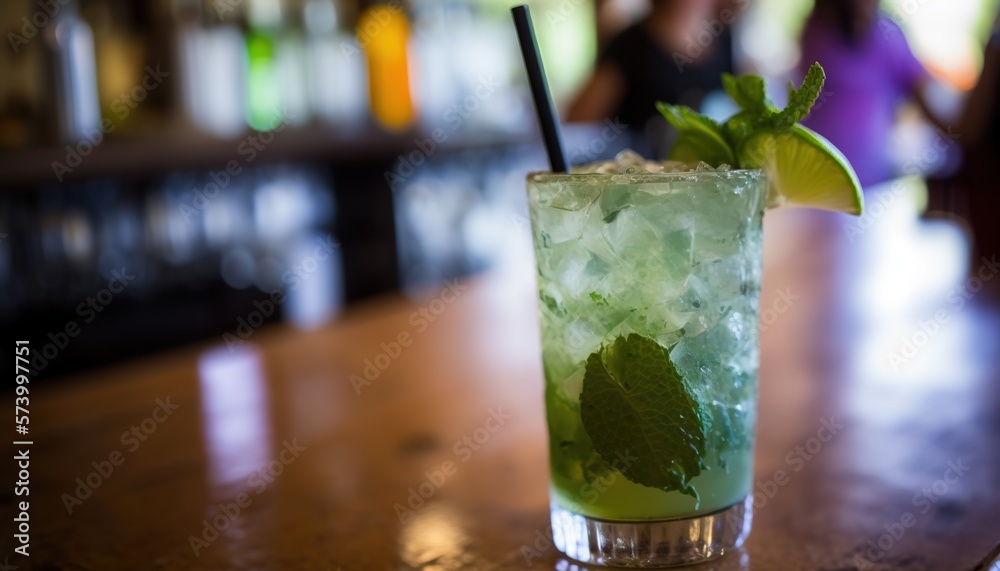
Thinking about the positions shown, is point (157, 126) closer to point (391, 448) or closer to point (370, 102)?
point (370, 102)

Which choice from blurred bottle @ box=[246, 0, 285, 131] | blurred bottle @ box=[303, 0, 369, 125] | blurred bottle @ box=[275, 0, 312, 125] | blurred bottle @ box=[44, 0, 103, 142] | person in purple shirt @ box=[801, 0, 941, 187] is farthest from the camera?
person in purple shirt @ box=[801, 0, 941, 187]

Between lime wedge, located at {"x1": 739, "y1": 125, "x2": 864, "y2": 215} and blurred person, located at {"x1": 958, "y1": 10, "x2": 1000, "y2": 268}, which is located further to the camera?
blurred person, located at {"x1": 958, "y1": 10, "x2": 1000, "y2": 268}

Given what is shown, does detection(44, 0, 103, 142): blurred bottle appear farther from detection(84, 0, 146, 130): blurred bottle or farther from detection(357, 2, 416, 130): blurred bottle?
detection(357, 2, 416, 130): blurred bottle

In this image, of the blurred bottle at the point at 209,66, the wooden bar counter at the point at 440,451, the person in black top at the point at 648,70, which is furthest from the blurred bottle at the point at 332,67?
the wooden bar counter at the point at 440,451

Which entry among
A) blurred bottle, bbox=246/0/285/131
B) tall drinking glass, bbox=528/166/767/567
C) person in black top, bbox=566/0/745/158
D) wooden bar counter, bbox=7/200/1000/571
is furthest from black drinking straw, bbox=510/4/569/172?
person in black top, bbox=566/0/745/158

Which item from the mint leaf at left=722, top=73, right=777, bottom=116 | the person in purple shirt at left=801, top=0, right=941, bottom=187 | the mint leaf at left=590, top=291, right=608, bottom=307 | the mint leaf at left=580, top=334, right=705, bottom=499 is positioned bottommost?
the mint leaf at left=580, top=334, right=705, bottom=499

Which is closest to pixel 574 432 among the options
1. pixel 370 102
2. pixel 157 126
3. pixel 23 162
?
pixel 23 162

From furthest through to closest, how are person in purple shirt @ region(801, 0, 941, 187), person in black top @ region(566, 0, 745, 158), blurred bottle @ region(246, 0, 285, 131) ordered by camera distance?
person in black top @ region(566, 0, 745, 158) → person in purple shirt @ region(801, 0, 941, 187) → blurred bottle @ region(246, 0, 285, 131)

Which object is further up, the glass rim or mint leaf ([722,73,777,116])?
mint leaf ([722,73,777,116])
